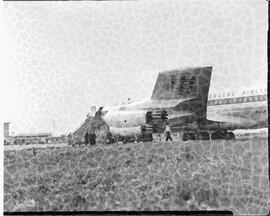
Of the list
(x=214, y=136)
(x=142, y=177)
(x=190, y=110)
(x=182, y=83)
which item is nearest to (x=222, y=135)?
(x=214, y=136)

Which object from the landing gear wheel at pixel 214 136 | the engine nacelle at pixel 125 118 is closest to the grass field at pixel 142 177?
the landing gear wheel at pixel 214 136

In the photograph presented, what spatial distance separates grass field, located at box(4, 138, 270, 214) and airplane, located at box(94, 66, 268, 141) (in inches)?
4.1

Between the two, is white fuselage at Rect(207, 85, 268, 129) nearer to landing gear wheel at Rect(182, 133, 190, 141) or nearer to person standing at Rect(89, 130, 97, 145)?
landing gear wheel at Rect(182, 133, 190, 141)

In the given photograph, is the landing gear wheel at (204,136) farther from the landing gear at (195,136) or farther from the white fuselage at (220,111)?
the white fuselage at (220,111)

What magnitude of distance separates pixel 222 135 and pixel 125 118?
2.20 ft

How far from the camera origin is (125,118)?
3.20 m

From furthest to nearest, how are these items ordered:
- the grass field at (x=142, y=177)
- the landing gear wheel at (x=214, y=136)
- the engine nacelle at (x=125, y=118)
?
1. the engine nacelle at (x=125, y=118)
2. the landing gear wheel at (x=214, y=136)
3. the grass field at (x=142, y=177)

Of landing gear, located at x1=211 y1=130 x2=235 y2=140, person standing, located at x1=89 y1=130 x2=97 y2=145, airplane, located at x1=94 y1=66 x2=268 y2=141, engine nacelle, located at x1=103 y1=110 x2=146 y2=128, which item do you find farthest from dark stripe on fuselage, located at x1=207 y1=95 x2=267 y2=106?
person standing, located at x1=89 y1=130 x2=97 y2=145

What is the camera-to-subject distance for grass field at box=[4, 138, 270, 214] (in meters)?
2.94

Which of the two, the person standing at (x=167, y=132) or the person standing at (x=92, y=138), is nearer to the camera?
the person standing at (x=167, y=132)

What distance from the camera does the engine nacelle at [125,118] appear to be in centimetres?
Result: 318

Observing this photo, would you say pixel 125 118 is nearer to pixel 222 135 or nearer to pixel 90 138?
pixel 90 138

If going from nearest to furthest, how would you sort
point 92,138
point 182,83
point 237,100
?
point 237,100, point 182,83, point 92,138

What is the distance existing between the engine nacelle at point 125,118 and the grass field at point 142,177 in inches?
5.9
